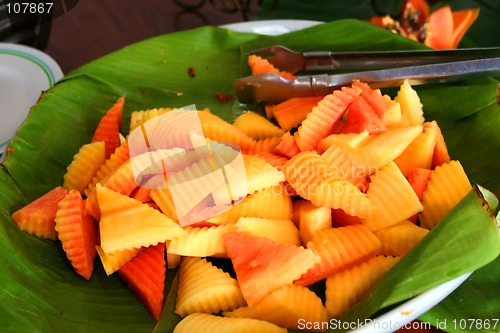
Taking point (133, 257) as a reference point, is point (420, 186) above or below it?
Result: above

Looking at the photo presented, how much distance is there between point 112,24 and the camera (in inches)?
89.4

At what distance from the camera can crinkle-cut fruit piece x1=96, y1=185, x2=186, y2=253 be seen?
3.46 ft

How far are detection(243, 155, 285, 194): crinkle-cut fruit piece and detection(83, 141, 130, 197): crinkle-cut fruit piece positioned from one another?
326 millimetres

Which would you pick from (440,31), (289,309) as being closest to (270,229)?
(289,309)

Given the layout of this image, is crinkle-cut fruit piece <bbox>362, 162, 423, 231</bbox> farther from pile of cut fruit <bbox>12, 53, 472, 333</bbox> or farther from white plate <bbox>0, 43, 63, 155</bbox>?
white plate <bbox>0, 43, 63, 155</bbox>

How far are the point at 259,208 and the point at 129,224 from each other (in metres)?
0.28

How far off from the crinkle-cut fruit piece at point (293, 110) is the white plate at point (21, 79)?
3.08 ft

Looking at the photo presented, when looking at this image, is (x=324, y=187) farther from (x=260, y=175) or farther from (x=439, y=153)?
(x=439, y=153)

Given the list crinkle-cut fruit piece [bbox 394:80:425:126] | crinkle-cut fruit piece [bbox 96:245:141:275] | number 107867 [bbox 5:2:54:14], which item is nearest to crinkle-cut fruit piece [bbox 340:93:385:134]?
crinkle-cut fruit piece [bbox 394:80:425:126]

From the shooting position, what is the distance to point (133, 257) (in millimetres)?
1132

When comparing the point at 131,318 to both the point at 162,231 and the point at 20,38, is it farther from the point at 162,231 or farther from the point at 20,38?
the point at 20,38

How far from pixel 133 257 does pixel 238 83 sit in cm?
61

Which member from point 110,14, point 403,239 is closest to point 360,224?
point 403,239

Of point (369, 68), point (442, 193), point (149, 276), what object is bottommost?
point (149, 276)
